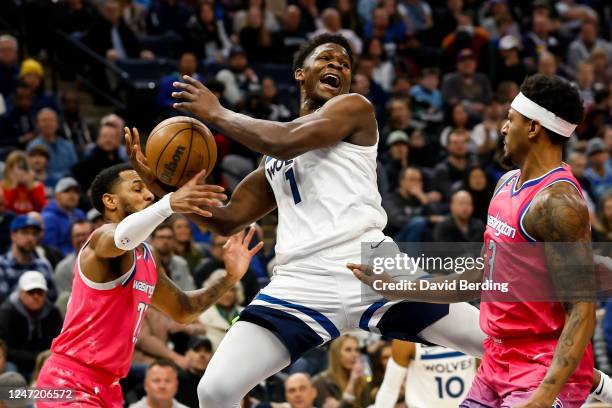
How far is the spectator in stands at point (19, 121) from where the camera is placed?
39.5 feet

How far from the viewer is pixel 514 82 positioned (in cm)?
1622

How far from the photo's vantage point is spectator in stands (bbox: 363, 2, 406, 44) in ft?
54.5

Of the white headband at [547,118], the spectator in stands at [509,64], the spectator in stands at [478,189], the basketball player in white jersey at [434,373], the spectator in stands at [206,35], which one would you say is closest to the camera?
the white headband at [547,118]

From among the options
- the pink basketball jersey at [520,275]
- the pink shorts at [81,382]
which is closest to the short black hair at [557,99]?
the pink basketball jersey at [520,275]

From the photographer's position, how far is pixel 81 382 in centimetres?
577

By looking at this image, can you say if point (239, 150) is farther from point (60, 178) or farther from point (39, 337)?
point (39, 337)

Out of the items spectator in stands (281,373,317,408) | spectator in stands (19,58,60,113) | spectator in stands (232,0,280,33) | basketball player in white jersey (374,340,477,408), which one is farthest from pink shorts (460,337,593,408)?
spectator in stands (232,0,280,33)

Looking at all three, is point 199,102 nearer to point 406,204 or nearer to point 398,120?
point 406,204

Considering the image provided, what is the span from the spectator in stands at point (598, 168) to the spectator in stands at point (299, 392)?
640 cm

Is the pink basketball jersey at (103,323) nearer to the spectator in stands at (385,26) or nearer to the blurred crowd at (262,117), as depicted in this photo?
the blurred crowd at (262,117)

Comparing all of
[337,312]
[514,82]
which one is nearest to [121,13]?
[514,82]

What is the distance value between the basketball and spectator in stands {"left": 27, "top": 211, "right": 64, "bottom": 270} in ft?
14.8

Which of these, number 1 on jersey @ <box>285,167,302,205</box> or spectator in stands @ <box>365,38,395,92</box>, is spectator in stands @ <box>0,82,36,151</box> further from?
number 1 on jersey @ <box>285,167,302,205</box>

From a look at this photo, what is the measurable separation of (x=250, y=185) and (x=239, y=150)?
22.9 feet
